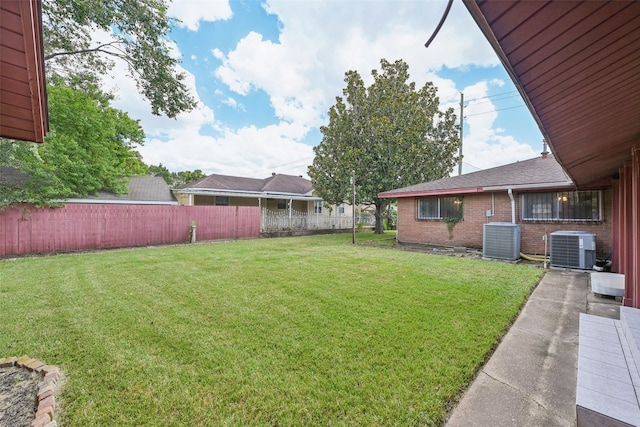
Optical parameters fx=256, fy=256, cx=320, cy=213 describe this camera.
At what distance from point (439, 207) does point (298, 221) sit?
9.11 m

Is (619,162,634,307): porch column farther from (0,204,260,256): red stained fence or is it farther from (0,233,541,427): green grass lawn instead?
(0,204,260,256): red stained fence

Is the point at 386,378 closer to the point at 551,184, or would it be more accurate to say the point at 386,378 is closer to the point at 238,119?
the point at 551,184

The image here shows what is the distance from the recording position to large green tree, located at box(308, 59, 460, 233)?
1462 centimetres

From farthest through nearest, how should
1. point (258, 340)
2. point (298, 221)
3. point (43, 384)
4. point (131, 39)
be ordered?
point (298, 221)
point (131, 39)
point (258, 340)
point (43, 384)

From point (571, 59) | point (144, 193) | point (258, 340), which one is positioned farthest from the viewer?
point (144, 193)

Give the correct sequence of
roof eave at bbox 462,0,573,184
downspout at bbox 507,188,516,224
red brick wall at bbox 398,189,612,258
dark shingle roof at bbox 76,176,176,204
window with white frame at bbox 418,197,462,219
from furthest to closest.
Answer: dark shingle roof at bbox 76,176,176,204, window with white frame at bbox 418,197,462,219, downspout at bbox 507,188,516,224, red brick wall at bbox 398,189,612,258, roof eave at bbox 462,0,573,184

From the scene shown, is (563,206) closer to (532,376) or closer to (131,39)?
(532,376)

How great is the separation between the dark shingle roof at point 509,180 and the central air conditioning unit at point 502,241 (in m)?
1.43

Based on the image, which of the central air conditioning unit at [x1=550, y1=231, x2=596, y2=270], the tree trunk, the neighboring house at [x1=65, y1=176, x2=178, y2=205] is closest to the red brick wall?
the central air conditioning unit at [x1=550, y1=231, x2=596, y2=270]

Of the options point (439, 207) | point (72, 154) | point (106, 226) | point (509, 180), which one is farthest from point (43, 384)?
point (72, 154)

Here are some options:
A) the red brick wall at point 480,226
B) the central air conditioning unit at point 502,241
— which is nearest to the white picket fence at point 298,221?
the red brick wall at point 480,226

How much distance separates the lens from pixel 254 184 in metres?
21.8

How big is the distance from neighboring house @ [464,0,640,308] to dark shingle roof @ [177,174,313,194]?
17522 millimetres

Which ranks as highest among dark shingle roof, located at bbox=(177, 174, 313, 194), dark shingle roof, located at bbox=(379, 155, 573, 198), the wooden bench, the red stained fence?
dark shingle roof, located at bbox=(177, 174, 313, 194)
